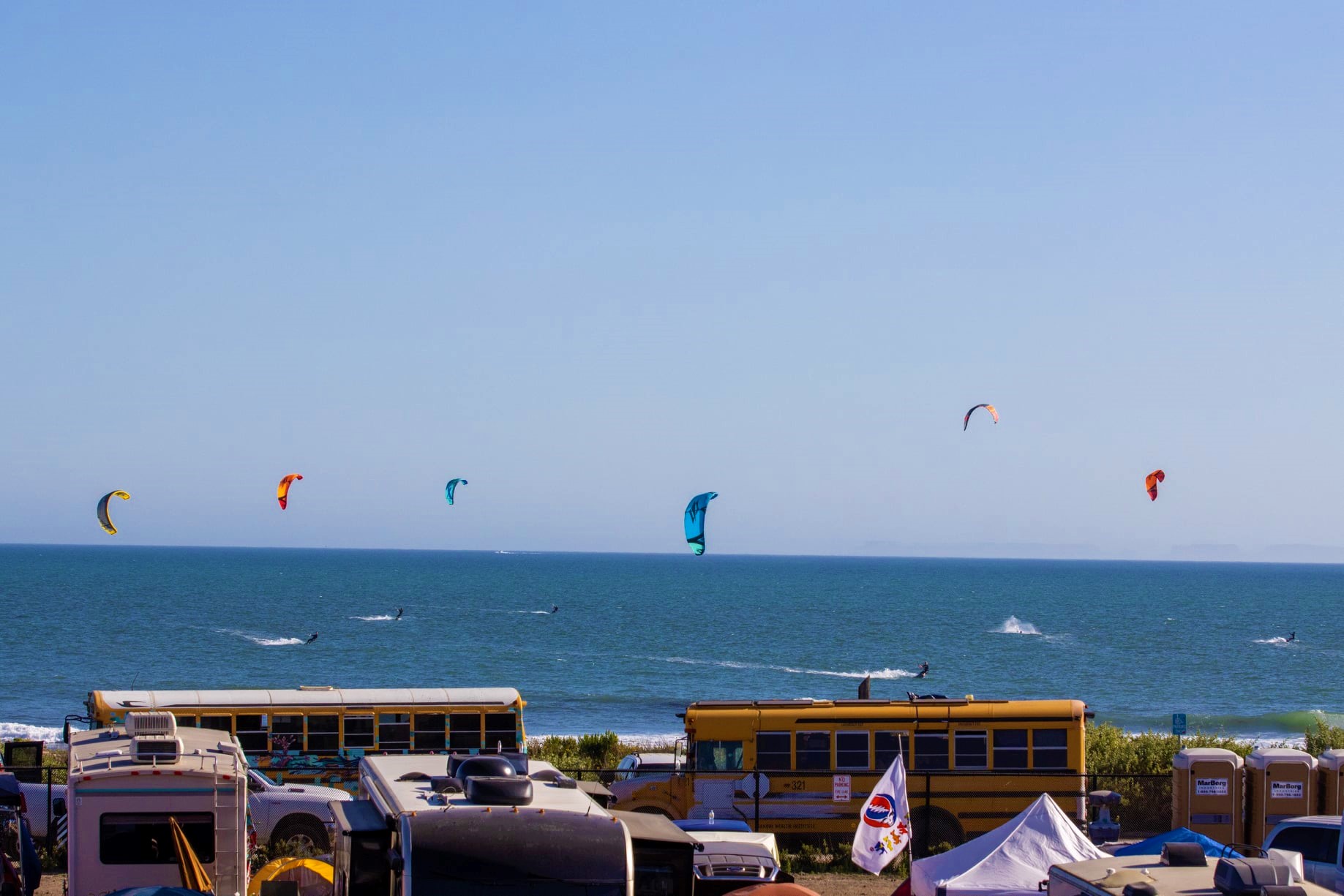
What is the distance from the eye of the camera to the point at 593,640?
95688 millimetres

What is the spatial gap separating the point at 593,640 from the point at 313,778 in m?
74.3

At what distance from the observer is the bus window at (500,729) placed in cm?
2242

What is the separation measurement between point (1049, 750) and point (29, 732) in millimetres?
36934

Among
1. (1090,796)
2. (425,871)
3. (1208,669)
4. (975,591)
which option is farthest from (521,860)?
(975,591)

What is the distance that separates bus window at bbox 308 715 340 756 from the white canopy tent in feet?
36.5

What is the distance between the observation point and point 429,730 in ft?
72.9

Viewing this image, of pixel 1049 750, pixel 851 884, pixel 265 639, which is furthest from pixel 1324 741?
pixel 265 639

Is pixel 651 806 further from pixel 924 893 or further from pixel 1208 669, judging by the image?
pixel 1208 669

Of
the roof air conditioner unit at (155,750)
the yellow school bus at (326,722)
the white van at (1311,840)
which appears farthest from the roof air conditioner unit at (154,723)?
the white van at (1311,840)

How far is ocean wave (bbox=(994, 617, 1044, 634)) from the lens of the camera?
111938 millimetres

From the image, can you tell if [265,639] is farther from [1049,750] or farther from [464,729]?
[1049,750]

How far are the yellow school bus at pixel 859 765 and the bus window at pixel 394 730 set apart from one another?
3.89 metres

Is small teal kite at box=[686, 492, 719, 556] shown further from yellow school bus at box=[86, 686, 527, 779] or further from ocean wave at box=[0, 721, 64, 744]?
ocean wave at box=[0, 721, 64, 744]

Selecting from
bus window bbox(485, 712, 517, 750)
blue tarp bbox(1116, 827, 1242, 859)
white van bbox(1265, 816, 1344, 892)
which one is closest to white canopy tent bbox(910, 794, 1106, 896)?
blue tarp bbox(1116, 827, 1242, 859)
